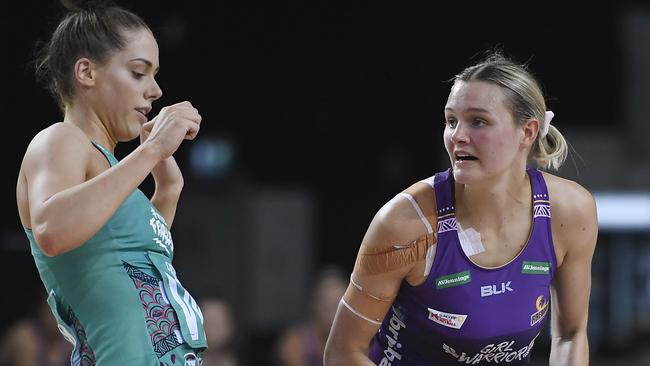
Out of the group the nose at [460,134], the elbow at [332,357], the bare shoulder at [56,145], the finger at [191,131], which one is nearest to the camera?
the bare shoulder at [56,145]

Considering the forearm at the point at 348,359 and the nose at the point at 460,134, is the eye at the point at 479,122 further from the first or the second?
the forearm at the point at 348,359

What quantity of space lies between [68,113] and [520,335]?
132 centimetres

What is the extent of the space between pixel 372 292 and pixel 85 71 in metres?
0.95

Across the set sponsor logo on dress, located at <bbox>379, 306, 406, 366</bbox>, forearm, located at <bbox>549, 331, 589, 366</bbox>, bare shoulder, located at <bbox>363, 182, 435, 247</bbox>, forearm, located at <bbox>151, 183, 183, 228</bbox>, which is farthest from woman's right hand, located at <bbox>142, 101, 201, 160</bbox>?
forearm, located at <bbox>549, 331, 589, 366</bbox>

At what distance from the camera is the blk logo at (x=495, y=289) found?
2594mm

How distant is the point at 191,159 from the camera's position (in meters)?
9.23

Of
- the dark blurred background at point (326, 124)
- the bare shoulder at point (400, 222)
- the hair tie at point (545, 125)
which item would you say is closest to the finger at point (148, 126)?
the bare shoulder at point (400, 222)

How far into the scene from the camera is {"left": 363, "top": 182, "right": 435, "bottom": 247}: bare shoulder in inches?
102

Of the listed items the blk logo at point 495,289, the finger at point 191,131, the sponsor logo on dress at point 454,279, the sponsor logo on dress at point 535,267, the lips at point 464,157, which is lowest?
the blk logo at point 495,289

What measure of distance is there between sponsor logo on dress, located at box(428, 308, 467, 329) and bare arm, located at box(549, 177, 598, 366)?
1.15 ft

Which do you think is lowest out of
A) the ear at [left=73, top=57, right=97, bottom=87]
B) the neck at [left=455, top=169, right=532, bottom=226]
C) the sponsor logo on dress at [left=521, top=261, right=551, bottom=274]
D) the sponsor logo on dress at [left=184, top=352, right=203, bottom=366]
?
the sponsor logo on dress at [left=184, top=352, right=203, bottom=366]

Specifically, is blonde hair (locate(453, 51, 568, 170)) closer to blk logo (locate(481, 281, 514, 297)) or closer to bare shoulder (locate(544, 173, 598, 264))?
bare shoulder (locate(544, 173, 598, 264))

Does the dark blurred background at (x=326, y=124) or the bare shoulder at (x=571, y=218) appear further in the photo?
the dark blurred background at (x=326, y=124)

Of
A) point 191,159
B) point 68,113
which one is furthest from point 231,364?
point 191,159
